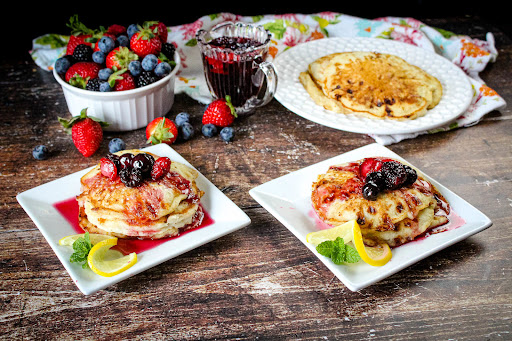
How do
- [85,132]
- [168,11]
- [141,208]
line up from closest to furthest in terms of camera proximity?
1. [141,208]
2. [85,132]
3. [168,11]

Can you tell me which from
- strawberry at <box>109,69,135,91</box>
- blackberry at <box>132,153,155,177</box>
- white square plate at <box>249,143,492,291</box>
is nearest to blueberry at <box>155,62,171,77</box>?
strawberry at <box>109,69,135,91</box>

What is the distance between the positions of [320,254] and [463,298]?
0.44 metres

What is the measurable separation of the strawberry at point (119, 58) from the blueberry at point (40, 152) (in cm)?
42

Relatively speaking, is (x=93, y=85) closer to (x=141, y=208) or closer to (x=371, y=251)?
(x=141, y=208)

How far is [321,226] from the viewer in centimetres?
157

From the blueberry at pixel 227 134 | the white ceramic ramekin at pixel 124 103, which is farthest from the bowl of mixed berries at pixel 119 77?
the blueberry at pixel 227 134

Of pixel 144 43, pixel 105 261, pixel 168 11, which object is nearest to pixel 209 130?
pixel 144 43

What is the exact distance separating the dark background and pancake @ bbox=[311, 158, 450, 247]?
2.01m

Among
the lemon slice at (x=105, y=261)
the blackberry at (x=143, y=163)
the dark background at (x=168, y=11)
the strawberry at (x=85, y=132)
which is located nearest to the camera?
the lemon slice at (x=105, y=261)

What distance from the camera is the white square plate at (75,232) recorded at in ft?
4.30

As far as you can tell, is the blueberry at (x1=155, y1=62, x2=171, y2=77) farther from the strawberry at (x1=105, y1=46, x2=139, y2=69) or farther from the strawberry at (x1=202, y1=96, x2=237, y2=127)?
the strawberry at (x1=202, y1=96, x2=237, y2=127)

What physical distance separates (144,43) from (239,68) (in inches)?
16.4

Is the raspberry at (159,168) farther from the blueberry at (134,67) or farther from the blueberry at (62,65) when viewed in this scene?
the blueberry at (62,65)

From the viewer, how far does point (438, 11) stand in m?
4.08
